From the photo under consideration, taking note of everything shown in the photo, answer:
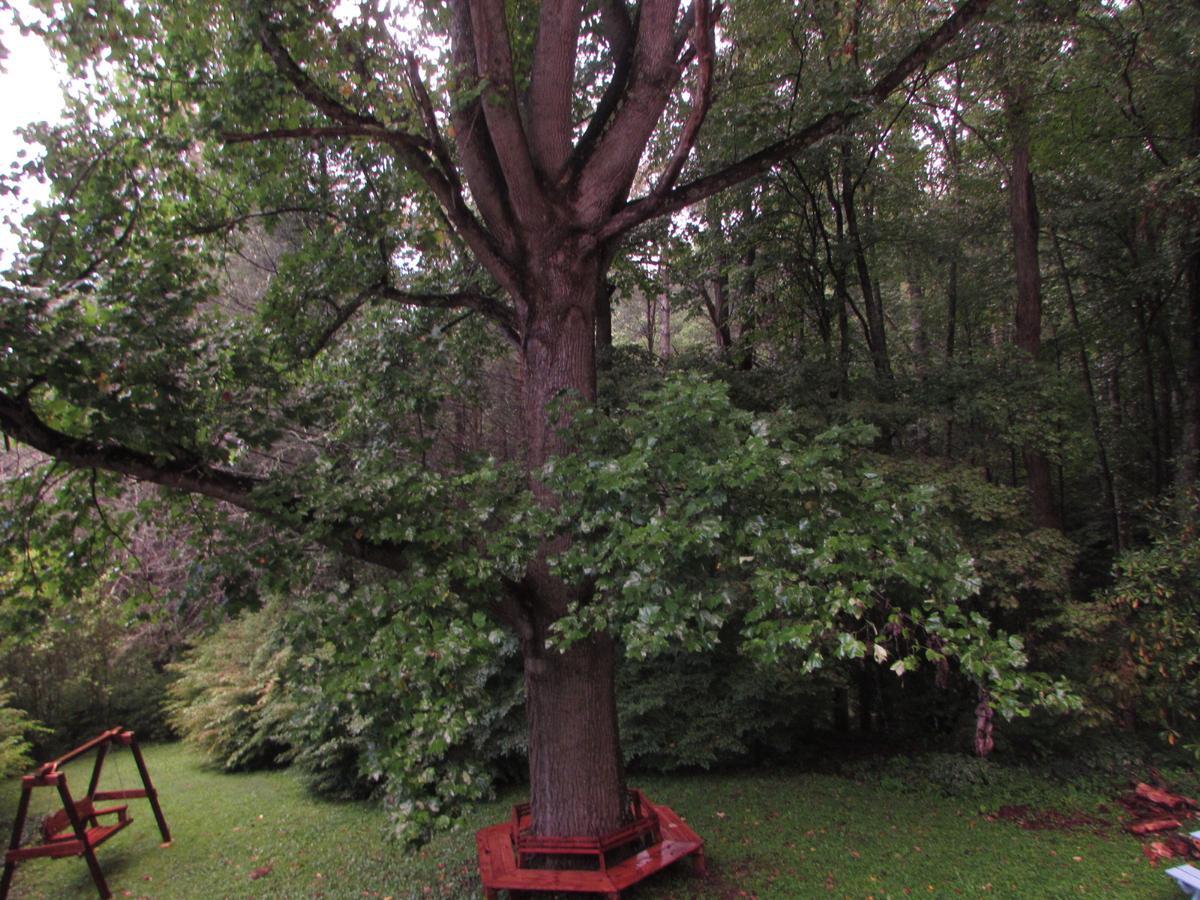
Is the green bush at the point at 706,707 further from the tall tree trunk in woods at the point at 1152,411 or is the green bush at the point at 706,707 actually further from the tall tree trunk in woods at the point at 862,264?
the tall tree trunk in woods at the point at 1152,411

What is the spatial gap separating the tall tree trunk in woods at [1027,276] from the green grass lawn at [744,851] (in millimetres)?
3460

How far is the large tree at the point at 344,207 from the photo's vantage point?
419cm

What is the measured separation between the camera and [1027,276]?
10.1 m

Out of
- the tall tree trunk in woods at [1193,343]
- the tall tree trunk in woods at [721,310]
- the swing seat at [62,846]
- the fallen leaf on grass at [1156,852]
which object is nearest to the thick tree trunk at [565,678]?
the swing seat at [62,846]

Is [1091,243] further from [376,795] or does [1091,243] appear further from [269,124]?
[376,795]

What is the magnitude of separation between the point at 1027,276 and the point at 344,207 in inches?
348

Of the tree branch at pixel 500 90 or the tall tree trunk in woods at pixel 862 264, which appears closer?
the tree branch at pixel 500 90

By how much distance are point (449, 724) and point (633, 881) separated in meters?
2.26

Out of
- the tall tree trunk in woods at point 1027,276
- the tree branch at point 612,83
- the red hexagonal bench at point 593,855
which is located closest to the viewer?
the red hexagonal bench at point 593,855

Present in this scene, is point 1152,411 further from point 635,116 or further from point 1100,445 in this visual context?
point 635,116

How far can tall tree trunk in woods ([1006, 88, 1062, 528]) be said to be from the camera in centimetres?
922

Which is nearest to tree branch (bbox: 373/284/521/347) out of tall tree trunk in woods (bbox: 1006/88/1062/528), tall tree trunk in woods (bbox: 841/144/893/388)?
tall tree trunk in woods (bbox: 841/144/893/388)

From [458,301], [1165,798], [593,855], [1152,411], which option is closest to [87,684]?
[458,301]

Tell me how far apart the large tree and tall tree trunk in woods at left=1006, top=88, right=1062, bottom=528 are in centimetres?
465
